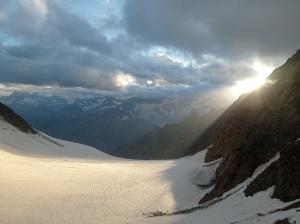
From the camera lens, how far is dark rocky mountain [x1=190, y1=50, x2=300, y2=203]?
25.7m

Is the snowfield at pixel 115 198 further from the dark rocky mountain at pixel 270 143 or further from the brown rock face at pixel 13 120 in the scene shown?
the brown rock face at pixel 13 120

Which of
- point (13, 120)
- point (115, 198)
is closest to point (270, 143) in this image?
point (115, 198)

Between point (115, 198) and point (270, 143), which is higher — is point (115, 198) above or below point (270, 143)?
below

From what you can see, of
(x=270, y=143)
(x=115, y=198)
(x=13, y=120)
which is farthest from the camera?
(x=13, y=120)

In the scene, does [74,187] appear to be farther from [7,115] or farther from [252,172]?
[7,115]

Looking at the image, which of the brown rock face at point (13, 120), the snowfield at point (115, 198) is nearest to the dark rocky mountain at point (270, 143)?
the snowfield at point (115, 198)

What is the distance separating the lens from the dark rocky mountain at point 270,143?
2572 centimetres

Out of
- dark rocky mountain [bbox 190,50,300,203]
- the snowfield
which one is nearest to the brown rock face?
the snowfield

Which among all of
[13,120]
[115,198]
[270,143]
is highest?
[13,120]

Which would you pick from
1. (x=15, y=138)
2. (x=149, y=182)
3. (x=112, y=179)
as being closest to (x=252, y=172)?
(x=149, y=182)

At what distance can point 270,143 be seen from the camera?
114ft

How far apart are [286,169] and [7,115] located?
10921 cm

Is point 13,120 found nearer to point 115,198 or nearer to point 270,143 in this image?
point 115,198

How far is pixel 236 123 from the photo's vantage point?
5319cm
